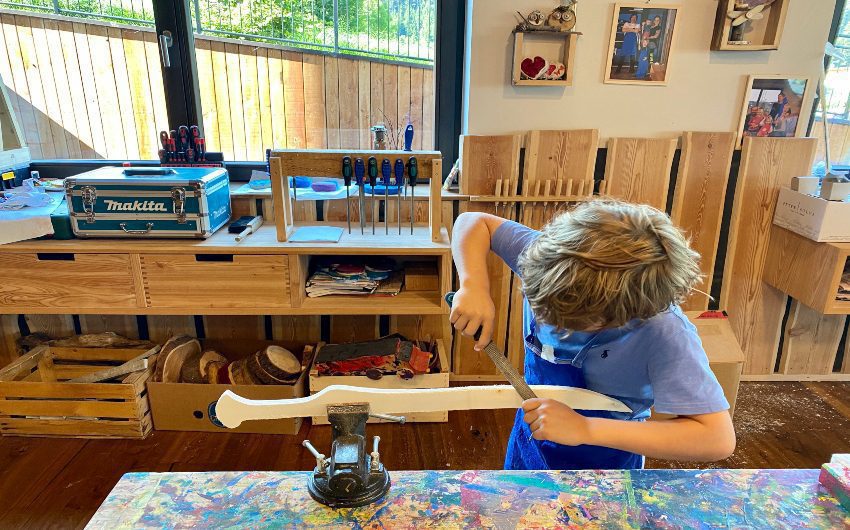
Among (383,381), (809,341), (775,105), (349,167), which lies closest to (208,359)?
(383,381)

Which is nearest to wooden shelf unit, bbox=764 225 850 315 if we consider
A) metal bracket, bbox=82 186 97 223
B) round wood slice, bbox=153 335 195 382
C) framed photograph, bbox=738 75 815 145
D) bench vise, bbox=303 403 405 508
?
framed photograph, bbox=738 75 815 145

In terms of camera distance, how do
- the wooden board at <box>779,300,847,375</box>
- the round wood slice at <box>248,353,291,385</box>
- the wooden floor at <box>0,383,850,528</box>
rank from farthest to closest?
the wooden board at <box>779,300,847,375</box>
the round wood slice at <box>248,353,291,385</box>
the wooden floor at <box>0,383,850,528</box>

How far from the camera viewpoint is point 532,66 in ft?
6.87

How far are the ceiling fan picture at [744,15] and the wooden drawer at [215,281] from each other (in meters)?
1.93

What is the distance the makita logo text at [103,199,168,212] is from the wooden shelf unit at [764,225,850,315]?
2.49m

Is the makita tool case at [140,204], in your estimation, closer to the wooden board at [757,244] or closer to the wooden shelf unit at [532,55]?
the wooden shelf unit at [532,55]

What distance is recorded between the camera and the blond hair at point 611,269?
29.4 inches

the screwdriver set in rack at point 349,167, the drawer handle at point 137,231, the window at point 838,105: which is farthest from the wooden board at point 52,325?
the window at point 838,105

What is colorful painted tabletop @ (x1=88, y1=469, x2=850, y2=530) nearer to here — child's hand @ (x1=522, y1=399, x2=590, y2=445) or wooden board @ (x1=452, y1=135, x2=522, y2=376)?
child's hand @ (x1=522, y1=399, x2=590, y2=445)

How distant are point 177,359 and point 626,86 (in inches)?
83.9

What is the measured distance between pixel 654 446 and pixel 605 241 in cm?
37

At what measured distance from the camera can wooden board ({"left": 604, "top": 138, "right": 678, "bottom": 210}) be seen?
2.23 meters

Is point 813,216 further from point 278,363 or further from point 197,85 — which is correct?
point 197,85

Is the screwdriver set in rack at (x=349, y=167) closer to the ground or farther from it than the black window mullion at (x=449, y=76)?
closer to the ground
